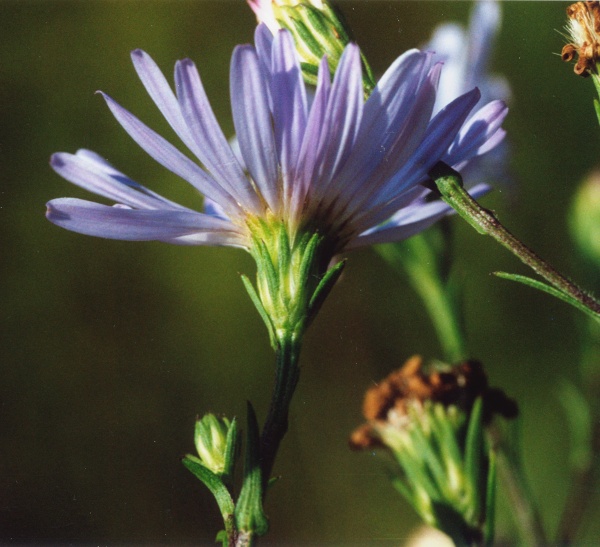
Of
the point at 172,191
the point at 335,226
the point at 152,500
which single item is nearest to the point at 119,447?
the point at 152,500

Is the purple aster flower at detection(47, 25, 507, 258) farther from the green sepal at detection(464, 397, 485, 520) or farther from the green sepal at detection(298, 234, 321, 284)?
the green sepal at detection(464, 397, 485, 520)

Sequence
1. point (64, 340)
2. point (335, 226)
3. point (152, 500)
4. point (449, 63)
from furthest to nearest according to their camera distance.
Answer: point (64, 340)
point (152, 500)
point (449, 63)
point (335, 226)

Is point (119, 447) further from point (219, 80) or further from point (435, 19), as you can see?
point (435, 19)

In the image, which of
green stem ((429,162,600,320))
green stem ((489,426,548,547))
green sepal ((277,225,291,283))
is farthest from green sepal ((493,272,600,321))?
green stem ((489,426,548,547))

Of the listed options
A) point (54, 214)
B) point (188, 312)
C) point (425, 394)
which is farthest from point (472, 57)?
point (188, 312)

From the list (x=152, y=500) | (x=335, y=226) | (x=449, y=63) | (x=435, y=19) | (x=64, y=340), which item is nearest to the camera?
(x=335, y=226)

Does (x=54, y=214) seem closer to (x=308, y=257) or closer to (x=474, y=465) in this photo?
(x=308, y=257)
